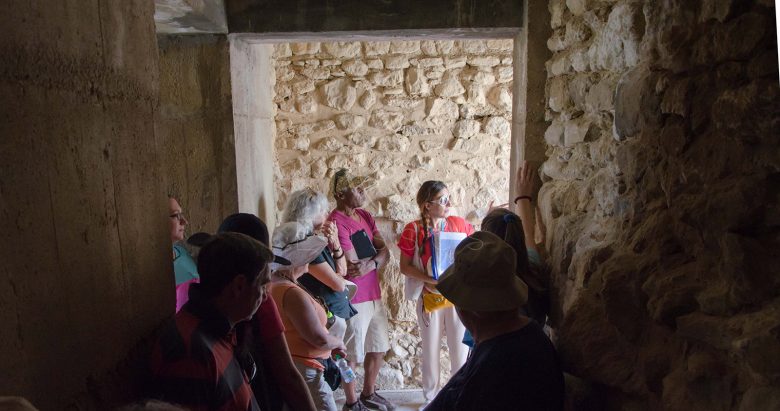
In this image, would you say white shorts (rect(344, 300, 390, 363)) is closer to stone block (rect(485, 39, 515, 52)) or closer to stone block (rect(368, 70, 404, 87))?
stone block (rect(368, 70, 404, 87))

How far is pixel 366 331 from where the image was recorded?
3.93 metres

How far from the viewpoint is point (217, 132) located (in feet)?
8.98

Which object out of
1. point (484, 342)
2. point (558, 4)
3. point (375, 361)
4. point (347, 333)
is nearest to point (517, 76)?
point (558, 4)

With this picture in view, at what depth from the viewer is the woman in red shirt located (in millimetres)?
3596

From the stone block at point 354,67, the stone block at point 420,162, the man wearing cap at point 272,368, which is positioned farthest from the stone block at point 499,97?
the man wearing cap at point 272,368

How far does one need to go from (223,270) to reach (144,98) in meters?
0.54

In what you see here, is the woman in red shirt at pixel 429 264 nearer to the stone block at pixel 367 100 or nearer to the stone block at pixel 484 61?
the stone block at pixel 367 100

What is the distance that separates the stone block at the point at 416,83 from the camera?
14.0 ft

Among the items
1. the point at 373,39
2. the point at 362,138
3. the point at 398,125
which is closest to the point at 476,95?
the point at 398,125

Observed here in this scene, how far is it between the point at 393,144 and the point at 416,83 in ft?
1.62

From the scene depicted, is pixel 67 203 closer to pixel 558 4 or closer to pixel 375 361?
pixel 558 4

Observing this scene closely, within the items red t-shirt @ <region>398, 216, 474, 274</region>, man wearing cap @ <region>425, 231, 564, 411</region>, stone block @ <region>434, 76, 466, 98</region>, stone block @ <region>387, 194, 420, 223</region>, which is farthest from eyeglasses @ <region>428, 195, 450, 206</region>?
man wearing cap @ <region>425, 231, 564, 411</region>

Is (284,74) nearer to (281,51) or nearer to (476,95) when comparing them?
(281,51)

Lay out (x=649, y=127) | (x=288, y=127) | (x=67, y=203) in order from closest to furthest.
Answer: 1. (x=67, y=203)
2. (x=649, y=127)
3. (x=288, y=127)
